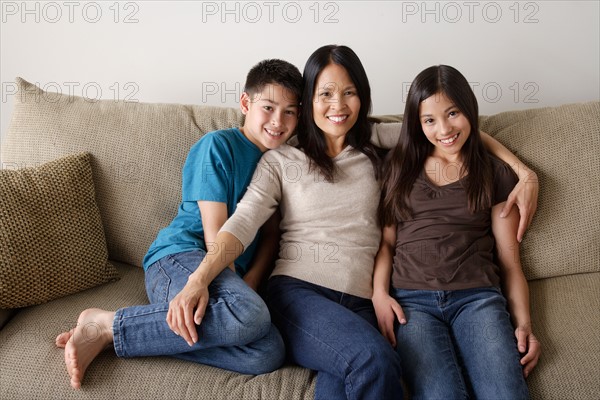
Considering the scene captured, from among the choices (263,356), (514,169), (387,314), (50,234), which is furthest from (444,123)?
(50,234)

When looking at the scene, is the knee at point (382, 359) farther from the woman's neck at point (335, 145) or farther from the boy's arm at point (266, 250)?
the woman's neck at point (335, 145)

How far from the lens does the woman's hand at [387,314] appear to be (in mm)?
1517

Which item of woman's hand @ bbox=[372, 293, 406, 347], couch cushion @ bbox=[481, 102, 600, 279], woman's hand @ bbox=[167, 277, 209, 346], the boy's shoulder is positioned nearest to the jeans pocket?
woman's hand @ bbox=[167, 277, 209, 346]

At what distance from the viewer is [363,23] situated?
2078 mm

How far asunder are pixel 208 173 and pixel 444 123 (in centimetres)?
61

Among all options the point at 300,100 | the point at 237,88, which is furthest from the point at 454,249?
the point at 237,88

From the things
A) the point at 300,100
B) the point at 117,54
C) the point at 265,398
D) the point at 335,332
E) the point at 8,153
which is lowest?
the point at 265,398

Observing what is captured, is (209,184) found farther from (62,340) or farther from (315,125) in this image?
(62,340)

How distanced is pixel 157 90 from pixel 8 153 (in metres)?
0.56

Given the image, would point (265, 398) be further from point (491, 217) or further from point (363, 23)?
point (363, 23)

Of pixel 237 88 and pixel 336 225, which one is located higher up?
pixel 237 88

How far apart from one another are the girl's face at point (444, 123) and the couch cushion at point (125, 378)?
672 mm

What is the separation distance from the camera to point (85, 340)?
4.60ft

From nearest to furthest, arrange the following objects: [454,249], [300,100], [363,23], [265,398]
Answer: [265,398]
[454,249]
[300,100]
[363,23]
